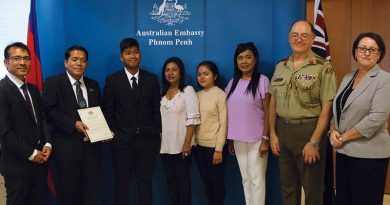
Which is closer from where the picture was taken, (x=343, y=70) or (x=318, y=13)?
(x=318, y=13)

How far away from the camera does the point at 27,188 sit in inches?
104

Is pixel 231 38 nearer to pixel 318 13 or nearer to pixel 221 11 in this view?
pixel 221 11

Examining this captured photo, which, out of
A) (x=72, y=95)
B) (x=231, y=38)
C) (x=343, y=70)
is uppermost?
(x=231, y=38)

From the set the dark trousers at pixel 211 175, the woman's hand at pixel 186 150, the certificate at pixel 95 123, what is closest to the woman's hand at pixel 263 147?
the dark trousers at pixel 211 175

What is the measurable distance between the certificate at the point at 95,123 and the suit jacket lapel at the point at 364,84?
5.90 ft

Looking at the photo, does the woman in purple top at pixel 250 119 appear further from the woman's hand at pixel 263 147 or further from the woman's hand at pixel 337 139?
the woman's hand at pixel 337 139

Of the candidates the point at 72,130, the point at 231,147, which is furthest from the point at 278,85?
the point at 72,130

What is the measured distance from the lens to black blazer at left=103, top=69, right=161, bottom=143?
119 inches

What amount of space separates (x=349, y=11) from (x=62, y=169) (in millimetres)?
3380

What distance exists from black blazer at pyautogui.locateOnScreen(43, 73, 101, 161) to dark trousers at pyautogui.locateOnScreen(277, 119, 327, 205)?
1.58 m

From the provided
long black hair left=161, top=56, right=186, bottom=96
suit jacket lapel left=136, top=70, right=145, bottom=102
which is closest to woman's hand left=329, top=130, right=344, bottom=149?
long black hair left=161, top=56, right=186, bottom=96

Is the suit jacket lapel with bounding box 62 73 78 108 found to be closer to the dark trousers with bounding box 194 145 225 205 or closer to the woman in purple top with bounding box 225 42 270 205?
the dark trousers with bounding box 194 145 225 205

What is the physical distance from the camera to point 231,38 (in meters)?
3.35

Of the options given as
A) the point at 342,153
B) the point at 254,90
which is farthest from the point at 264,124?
the point at 342,153
